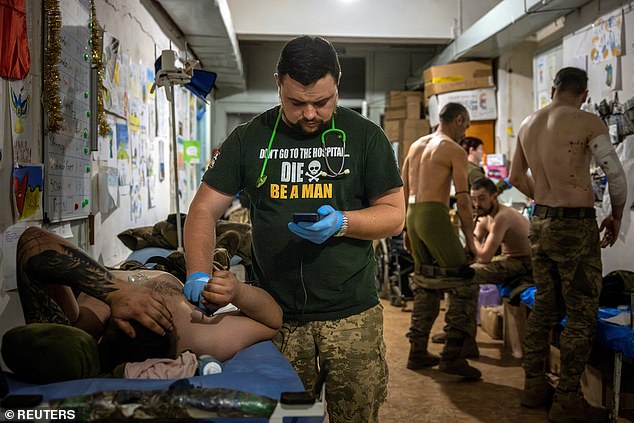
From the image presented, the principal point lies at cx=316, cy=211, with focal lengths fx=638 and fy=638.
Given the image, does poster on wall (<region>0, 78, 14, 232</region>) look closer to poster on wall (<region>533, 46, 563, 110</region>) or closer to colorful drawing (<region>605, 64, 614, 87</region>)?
colorful drawing (<region>605, 64, 614, 87</region>)

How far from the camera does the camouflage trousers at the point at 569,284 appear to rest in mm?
2975

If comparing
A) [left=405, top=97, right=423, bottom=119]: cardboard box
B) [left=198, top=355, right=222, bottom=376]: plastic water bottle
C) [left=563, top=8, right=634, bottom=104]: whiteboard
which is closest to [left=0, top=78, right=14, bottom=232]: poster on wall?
[left=198, top=355, right=222, bottom=376]: plastic water bottle

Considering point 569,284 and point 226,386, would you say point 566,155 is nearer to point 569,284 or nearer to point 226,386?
point 569,284

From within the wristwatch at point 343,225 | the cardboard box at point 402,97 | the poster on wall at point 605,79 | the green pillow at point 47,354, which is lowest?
the green pillow at point 47,354

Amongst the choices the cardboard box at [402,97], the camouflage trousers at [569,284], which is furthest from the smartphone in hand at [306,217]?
the cardboard box at [402,97]

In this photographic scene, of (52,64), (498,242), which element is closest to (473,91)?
(498,242)

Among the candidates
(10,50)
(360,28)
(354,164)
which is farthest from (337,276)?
(360,28)

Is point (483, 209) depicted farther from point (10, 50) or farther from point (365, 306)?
point (10, 50)

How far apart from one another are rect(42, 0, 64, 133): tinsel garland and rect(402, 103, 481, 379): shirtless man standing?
2.18 metres

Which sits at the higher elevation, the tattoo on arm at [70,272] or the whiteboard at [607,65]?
the whiteboard at [607,65]

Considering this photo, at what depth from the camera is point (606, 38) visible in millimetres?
3984

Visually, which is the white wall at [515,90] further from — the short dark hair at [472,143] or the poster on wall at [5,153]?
the poster on wall at [5,153]

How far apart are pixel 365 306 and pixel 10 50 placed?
132 cm

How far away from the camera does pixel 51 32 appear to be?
2268 mm
